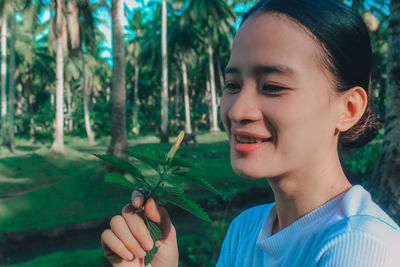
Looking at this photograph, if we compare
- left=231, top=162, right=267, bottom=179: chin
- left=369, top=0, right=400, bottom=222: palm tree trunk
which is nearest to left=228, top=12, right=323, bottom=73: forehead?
left=231, top=162, right=267, bottom=179: chin

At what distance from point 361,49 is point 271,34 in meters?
0.33

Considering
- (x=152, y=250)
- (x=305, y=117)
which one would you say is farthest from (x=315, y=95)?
(x=152, y=250)

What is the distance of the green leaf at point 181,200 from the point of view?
88 cm

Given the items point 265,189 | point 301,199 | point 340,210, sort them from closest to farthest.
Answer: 1. point 340,210
2. point 301,199
3. point 265,189

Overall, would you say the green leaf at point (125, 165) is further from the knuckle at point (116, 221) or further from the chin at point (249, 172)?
the chin at point (249, 172)

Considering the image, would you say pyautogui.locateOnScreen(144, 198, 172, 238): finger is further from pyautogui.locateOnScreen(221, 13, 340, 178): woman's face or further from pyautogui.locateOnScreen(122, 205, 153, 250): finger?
pyautogui.locateOnScreen(221, 13, 340, 178): woman's face

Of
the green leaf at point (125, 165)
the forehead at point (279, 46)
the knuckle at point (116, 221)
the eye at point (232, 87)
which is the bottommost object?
the knuckle at point (116, 221)

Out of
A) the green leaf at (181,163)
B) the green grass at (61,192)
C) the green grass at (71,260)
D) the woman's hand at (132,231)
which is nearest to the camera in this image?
the green leaf at (181,163)

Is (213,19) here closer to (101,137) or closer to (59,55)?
(101,137)

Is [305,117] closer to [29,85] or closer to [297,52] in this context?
[297,52]

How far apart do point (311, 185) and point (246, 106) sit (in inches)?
12.8

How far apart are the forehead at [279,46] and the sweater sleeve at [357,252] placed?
18.1 inches

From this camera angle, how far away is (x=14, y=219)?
6.90m

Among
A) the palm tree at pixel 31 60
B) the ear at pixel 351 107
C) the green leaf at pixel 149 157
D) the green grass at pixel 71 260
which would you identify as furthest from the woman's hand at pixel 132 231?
the palm tree at pixel 31 60
